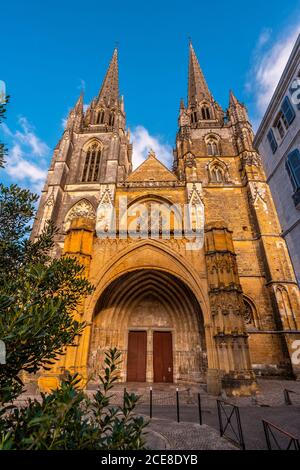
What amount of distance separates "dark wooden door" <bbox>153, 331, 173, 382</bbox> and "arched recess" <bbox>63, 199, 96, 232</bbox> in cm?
1076

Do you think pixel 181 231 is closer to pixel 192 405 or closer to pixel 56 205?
pixel 192 405

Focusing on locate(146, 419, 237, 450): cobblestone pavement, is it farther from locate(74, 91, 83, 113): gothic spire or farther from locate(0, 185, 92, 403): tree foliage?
locate(74, 91, 83, 113): gothic spire

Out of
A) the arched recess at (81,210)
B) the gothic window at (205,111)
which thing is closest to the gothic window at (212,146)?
the gothic window at (205,111)

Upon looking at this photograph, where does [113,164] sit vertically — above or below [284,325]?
above

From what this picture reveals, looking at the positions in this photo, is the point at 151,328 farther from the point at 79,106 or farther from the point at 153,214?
the point at 79,106

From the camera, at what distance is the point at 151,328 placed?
1220cm

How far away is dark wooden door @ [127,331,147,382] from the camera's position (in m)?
11.3

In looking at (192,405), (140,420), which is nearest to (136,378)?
(192,405)

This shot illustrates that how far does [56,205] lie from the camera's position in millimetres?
18203

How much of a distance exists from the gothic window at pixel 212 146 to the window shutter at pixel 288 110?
14.5 meters

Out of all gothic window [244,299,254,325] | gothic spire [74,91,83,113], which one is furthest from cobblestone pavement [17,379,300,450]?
gothic spire [74,91,83,113]

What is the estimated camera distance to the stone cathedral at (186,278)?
357 inches
